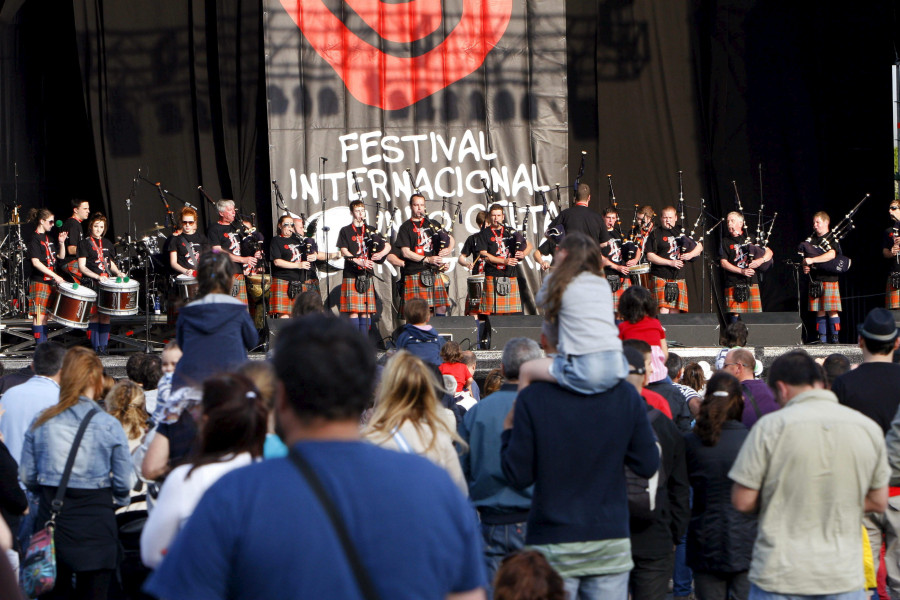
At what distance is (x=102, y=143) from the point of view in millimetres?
11430

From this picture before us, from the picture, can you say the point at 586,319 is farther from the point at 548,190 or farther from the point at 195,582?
the point at 548,190

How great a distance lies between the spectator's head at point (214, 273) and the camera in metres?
3.92

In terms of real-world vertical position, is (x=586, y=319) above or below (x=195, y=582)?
above

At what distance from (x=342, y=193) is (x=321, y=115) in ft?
2.90

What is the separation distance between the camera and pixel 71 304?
8969 mm

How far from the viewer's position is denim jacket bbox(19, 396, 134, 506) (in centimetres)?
356

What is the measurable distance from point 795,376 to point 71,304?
286 inches

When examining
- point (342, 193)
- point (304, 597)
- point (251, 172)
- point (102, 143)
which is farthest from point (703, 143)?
point (304, 597)

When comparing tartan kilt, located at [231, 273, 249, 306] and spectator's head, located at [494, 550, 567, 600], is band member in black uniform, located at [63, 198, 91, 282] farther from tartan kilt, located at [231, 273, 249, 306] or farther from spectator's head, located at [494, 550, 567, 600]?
spectator's head, located at [494, 550, 567, 600]

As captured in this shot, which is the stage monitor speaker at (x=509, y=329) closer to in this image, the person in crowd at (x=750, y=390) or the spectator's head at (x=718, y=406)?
the person in crowd at (x=750, y=390)

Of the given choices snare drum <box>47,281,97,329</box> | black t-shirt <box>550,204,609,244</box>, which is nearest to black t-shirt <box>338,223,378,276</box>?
black t-shirt <box>550,204,609,244</box>

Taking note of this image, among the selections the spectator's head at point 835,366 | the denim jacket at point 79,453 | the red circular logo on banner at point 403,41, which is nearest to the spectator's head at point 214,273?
the denim jacket at point 79,453

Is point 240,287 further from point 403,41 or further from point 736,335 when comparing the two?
point 736,335

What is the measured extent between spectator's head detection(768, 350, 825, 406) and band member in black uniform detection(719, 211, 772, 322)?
7727 mm
